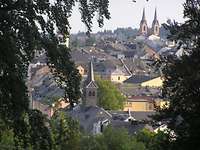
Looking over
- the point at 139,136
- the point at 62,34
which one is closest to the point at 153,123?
the point at 62,34

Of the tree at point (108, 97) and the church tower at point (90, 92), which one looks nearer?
the church tower at point (90, 92)

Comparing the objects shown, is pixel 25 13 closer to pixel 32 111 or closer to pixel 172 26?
pixel 32 111

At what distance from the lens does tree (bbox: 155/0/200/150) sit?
11.2 m

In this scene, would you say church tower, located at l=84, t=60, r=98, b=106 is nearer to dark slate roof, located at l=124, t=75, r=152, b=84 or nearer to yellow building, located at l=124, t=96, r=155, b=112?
yellow building, located at l=124, t=96, r=155, b=112

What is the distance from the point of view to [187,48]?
41.8ft

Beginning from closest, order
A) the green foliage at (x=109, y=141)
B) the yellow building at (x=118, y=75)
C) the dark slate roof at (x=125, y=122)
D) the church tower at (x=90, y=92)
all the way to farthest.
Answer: the green foliage at (x=109, y=141), the dark slate roof at (x=125, y=122), the church tower at (x=90, y=92), the yellow building at (x=118, y=75)

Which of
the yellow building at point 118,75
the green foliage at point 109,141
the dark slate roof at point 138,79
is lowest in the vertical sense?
the green foliage at point 109,141

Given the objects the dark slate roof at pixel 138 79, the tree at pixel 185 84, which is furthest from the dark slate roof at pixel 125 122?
the tree at pixel 185 84

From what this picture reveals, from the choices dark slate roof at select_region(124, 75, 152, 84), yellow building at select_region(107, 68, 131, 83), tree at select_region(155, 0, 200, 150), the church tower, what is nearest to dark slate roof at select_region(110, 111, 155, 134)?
the church tower

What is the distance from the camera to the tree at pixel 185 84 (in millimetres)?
11234

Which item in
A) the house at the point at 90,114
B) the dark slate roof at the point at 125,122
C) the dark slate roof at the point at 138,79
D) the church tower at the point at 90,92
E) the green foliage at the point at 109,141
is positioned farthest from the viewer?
the dark slate roof at the point at 138,79

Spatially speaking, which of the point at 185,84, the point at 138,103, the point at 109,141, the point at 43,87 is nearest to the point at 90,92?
the point at 138,103

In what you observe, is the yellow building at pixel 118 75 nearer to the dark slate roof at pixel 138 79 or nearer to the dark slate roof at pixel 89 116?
the dark slate roof at pixel 138 79

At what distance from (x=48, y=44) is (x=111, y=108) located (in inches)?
2689
